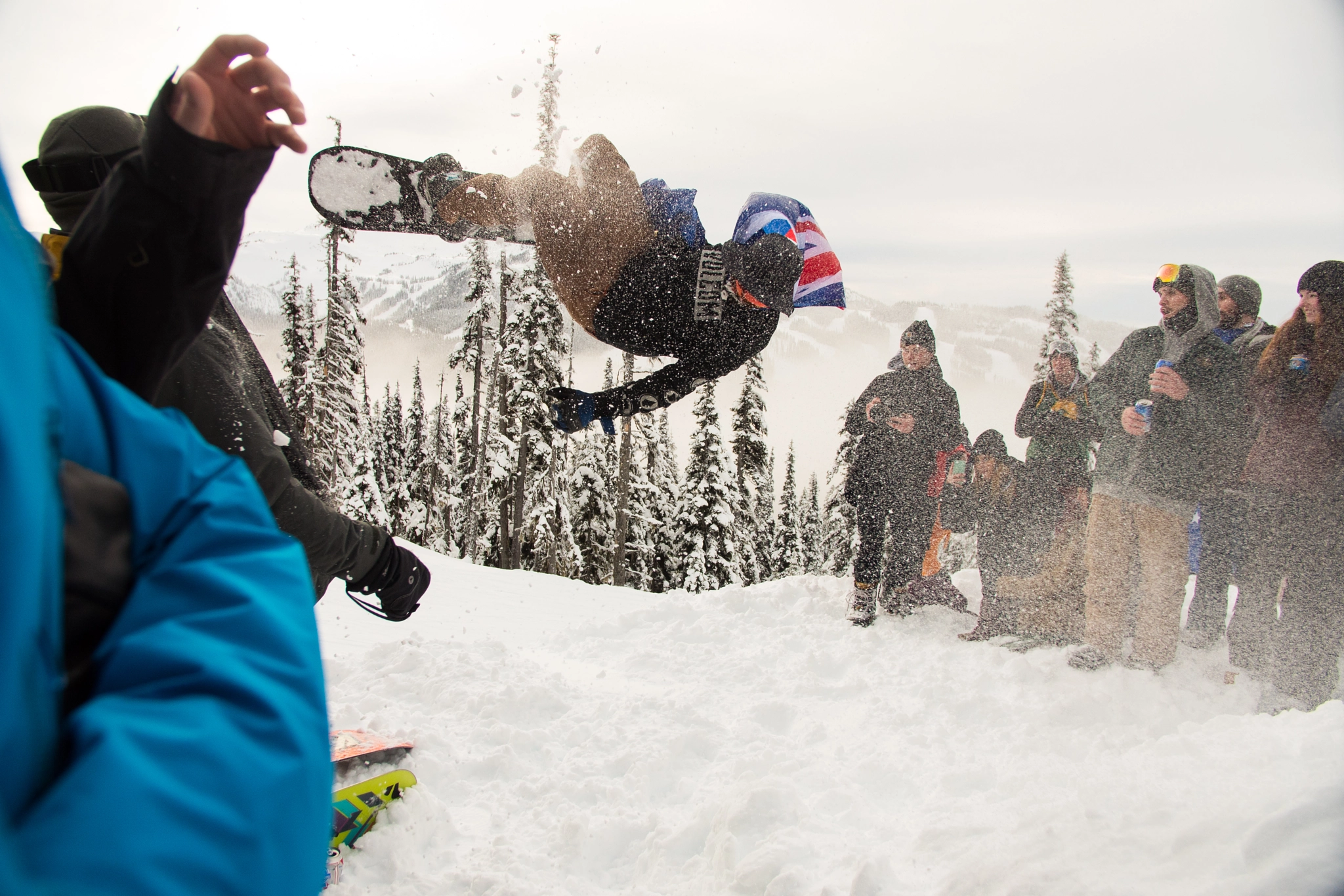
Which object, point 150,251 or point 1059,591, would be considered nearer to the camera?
point 150,251

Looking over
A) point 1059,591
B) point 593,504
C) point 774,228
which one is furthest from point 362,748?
point 593,504

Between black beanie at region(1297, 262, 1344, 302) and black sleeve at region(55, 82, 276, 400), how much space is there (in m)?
4.42

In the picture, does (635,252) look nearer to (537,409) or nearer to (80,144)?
(80,144)

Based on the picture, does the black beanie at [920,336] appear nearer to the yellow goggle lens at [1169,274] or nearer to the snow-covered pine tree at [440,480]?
the yellow goggle lens at [1169,274]

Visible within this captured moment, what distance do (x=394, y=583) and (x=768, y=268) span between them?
207 cm

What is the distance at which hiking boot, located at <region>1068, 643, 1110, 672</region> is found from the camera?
14.0 ft

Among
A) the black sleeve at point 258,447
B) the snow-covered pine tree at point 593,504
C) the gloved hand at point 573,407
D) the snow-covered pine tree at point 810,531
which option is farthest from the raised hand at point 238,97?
the snow-covered pine tree at point 810,531

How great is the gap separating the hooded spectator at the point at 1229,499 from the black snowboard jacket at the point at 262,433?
4.59m

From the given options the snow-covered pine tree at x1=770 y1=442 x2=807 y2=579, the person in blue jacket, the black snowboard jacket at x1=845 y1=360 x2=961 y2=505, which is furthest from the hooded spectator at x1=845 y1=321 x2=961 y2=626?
the snow-covered pine tree at x1=770 y1=442 x2=807 y2=579

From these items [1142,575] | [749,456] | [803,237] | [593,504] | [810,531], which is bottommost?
[810,531]

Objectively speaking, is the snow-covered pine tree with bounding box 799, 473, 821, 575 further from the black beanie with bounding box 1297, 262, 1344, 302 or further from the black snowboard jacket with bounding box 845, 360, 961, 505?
the black beanie with bounding box 1297, 262, 1344, 302

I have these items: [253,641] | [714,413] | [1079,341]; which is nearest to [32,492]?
[253,641]

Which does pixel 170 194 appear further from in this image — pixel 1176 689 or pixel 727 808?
pixel 1176 689

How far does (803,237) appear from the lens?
11.1 feet
